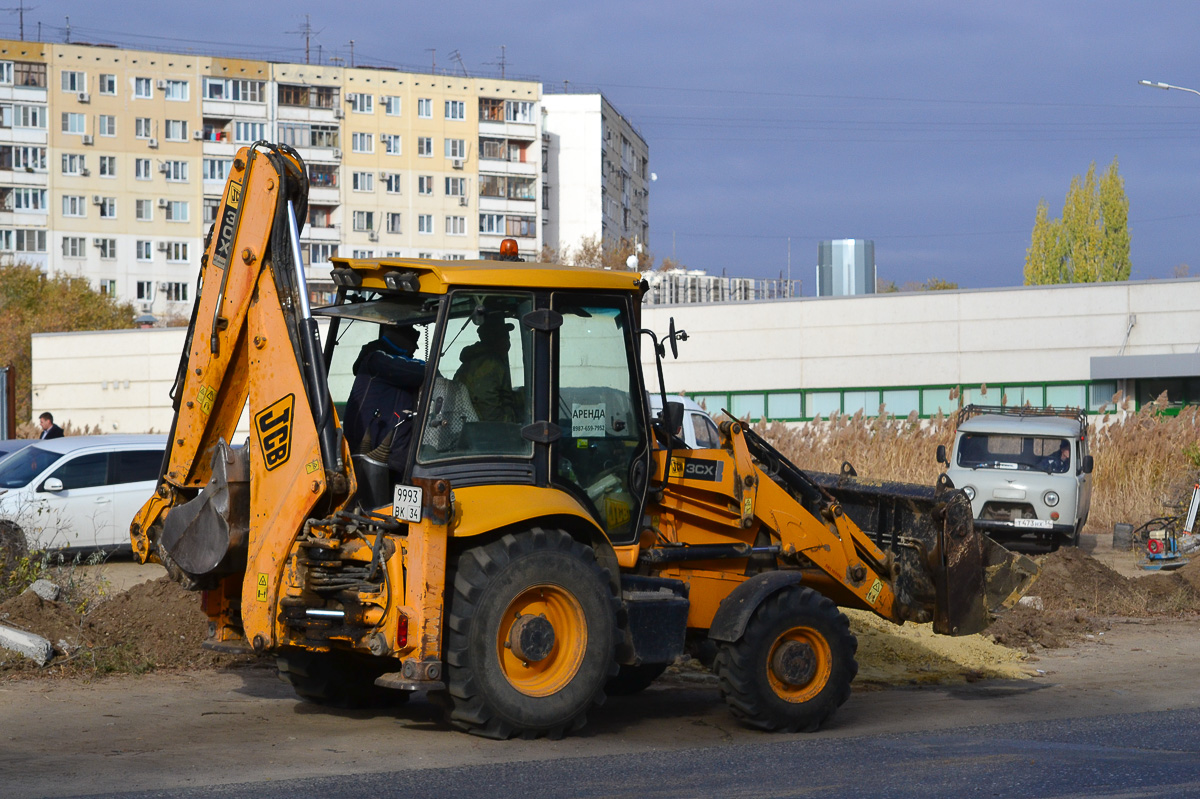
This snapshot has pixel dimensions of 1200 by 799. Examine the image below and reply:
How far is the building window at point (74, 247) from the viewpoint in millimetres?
84750

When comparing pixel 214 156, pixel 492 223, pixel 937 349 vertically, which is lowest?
pixel 937 349

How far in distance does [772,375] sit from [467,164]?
172 ft

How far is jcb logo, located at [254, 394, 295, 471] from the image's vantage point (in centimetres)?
787

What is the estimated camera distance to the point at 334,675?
30.0 feet

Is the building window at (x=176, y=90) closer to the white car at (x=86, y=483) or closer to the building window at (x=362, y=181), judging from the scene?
the building window at (x=362, y=181)

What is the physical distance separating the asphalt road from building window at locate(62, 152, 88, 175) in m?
83.7

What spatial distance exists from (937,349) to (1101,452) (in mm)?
11648

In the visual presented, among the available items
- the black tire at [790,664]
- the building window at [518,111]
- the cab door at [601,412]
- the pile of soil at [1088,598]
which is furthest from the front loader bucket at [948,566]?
the building window at [518,111]

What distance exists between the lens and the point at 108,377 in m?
50.0

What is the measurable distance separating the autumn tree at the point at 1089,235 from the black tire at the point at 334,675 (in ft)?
260

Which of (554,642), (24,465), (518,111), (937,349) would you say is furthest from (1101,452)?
(518,111)

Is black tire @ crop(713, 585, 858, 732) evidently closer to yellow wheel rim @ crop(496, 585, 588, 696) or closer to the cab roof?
yellow wheel rim @ crop(496, 585, 588, 696)

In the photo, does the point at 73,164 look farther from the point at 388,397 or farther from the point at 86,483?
the point at 388,397

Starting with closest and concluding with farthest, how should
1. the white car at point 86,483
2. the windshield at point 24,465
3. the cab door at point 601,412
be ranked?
the cab door at point 601,412, the white car at point 86,483, the windshield at point 24,465
